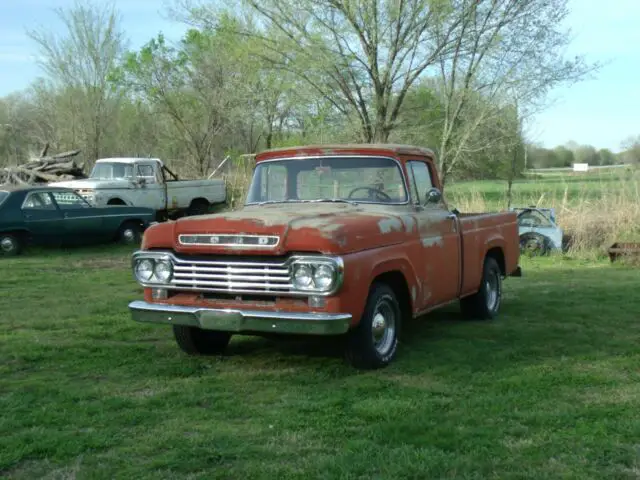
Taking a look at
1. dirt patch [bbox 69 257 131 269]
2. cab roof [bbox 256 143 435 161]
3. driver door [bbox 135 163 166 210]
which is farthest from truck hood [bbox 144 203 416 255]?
driver door [bbox 135 163 166 210]

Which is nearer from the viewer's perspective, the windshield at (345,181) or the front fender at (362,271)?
the front fender at (362,271)

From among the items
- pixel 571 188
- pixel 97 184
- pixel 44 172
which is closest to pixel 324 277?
pixel 97 184

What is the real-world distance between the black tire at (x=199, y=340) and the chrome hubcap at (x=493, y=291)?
3.12 metres

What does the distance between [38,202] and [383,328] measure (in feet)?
35.2

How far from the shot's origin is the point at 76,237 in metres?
15.2

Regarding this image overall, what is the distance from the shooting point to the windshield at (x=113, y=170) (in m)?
19.3

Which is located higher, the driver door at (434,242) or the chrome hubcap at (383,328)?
the driver door at (434,242)

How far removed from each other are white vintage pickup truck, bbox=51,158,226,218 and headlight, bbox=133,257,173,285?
12.4 metres

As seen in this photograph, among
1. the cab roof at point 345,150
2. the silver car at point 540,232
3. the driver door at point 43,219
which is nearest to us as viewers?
the cab roof at point 345,150

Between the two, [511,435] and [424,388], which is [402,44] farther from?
[511,435]

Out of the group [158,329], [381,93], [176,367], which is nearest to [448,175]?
[381,93]

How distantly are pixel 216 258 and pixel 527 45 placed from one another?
1117 centimetres

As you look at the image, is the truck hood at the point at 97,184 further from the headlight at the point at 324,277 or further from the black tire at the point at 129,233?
the headlight at the point at 324,277

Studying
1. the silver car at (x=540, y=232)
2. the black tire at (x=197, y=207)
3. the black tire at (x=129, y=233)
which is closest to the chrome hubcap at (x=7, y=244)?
the black tire at (x=129, y=233)
